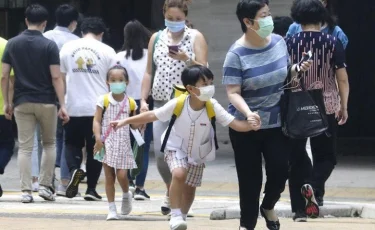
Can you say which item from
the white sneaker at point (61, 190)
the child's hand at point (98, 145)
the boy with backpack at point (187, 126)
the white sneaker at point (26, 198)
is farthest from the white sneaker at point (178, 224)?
the white sneaker at point (61, 190)

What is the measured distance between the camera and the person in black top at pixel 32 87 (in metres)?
11.0

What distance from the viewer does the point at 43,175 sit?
441 inches

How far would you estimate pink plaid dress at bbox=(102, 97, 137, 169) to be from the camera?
32.2ft

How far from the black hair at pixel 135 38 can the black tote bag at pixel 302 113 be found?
344cm

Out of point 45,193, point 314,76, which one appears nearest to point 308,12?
point 314,76

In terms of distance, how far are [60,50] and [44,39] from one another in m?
0.65

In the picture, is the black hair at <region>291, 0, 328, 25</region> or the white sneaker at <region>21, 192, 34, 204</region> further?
the white sneaker at <region>21, 192, 34, 204</region>

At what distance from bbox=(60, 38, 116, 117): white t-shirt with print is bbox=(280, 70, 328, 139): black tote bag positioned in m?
3.32

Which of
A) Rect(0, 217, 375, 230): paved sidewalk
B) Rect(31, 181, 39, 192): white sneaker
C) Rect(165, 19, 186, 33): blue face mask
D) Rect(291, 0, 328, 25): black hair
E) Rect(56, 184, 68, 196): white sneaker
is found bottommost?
Rect(31, 181, 39, 192): white sneaker

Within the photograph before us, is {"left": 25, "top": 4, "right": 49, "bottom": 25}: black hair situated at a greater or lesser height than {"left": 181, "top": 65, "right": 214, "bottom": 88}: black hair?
lesser

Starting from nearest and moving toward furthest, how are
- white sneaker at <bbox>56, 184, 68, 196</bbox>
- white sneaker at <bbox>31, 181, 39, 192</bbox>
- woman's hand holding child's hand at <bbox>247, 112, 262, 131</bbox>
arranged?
woman's hand holding child's hand at <bbox>247, 112, 262, 131</bbox> → white sneaker at <bbox>56, 184, 68, 196</bbox> → white sneaker at <bbox>31, 181, 39, 192</bbox>

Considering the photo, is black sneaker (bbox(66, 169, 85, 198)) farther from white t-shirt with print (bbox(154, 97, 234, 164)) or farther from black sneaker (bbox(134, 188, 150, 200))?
white t-shirt with print (bbox(154, 97, 234, 164))

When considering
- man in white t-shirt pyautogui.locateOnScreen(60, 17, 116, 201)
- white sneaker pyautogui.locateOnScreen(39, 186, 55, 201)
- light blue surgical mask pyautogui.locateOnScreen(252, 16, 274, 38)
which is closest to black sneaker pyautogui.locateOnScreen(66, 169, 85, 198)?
man in white t-shirt pyautogui.locateOnScreen(60, 17, 116, 201)

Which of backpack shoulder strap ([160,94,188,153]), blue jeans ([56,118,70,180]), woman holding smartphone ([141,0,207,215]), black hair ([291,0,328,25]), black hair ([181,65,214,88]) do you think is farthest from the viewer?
blue jeans ([56,118,70,180])
